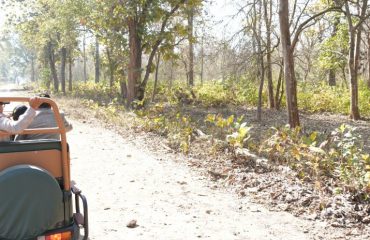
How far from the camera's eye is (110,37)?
1895 cm

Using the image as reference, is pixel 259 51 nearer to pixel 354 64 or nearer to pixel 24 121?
pixel 354 64

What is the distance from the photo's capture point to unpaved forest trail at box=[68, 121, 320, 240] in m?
5.18

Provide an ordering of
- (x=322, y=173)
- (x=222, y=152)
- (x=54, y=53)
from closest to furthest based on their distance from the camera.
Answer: (x=322, y=173), (x=222, y=152), (x=54, y=53)

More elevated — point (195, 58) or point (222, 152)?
point (195, 58)

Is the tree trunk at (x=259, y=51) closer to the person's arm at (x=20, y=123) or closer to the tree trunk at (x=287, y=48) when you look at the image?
the tree trunk at (x=287, y=48)

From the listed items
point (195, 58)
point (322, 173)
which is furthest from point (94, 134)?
point (195, 58)

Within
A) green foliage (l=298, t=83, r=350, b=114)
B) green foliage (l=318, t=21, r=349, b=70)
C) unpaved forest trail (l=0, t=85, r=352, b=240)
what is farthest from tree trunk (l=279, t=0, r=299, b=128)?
green foliage (l=318, t=21, r=349, b=70)

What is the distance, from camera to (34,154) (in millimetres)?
3566

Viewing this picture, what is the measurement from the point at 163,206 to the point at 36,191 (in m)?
3.10

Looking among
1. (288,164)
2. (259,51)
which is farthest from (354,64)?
(288,164)

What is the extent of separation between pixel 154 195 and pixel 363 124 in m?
11.7

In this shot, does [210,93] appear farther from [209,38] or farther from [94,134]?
[94,134]

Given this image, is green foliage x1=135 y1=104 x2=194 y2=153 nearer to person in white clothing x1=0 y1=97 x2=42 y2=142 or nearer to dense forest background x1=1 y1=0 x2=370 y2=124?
dense forest background x1=1 y1=0 x2=370 y2=124

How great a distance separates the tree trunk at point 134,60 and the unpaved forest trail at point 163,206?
10.1 metres
